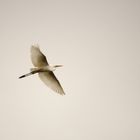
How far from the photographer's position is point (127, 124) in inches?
275

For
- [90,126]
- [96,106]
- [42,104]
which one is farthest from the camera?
[90,126]

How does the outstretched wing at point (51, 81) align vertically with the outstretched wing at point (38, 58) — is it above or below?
below

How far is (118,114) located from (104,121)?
0.32m

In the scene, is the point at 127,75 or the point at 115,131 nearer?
the point at 127,75

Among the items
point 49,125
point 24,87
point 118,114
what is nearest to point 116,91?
point 118,114

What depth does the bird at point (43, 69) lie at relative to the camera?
444cm

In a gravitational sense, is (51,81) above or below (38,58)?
below

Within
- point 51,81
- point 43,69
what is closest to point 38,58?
point 43,69

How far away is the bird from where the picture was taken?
4.44m

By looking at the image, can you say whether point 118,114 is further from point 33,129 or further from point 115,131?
point 33,129

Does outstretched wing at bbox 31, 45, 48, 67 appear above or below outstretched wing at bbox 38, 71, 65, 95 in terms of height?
above

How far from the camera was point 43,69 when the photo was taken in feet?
14.7

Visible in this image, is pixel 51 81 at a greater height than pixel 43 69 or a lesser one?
lesser

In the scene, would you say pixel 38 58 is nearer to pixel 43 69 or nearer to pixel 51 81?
pixel 43 69
